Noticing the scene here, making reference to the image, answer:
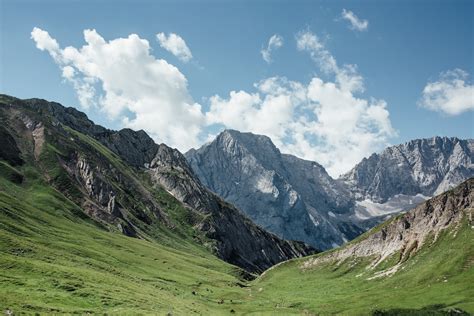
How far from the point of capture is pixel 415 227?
142 metres

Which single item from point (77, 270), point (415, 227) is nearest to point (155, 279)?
point (77, 270)

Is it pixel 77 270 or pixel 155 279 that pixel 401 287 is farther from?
pixel 77 270

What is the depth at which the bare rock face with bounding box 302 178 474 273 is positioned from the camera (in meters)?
128

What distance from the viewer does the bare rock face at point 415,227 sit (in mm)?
128375

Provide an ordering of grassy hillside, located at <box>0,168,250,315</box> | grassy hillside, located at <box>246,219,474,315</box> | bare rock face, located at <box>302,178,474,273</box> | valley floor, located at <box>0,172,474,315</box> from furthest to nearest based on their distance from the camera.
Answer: bare rock face, located at <box>302,178,474,273</box> → grassy hillside, located at <box>246,219,474,315</box> → valley floor, located at <box>0,172,474,315</box> → grassy hillside, located at <box>0,168,250,315</box>

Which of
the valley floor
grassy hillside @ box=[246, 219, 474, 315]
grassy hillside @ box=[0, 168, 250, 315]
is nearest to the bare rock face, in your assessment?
grassy hillside @ box=[246, 219, 474, 315]

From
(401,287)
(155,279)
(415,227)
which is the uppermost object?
(415,227)

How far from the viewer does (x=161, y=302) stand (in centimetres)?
6856

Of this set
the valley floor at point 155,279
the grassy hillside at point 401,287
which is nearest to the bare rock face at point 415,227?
the grassy hillside at point 401,287

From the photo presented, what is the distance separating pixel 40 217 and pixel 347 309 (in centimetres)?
10016

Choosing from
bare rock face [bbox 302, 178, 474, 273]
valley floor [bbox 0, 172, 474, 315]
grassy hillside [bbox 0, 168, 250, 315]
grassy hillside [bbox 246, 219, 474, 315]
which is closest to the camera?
grassy hillside [bbox 0, 168, 250, 315]

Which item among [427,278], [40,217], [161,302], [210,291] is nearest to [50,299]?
[161,302]

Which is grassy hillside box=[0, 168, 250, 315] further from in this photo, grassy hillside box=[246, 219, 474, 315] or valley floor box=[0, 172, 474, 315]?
grassy hillside box=[246, 219, 474, 315]

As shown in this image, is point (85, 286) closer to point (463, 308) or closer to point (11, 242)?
point (11, 242)
